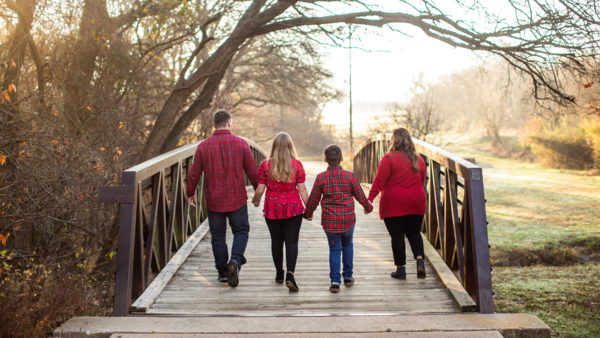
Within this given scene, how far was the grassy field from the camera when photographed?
15.8 feet

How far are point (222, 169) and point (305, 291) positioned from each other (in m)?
1.23

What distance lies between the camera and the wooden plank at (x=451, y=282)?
3.34 m

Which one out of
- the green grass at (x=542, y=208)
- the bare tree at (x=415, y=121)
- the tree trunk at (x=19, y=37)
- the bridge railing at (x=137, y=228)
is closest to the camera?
the bridge railing at (x=137, y=228)

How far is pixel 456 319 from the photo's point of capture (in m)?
3.01

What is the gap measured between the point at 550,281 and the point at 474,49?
4.08 meters

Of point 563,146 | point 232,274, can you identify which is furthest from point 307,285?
point 563,146

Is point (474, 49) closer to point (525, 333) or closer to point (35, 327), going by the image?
point (525, 333)

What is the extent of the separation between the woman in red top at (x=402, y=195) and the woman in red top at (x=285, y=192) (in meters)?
0.67

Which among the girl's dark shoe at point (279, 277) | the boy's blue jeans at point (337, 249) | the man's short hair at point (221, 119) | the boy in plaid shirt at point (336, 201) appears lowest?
the girl's dark shoe at point (279, 277)

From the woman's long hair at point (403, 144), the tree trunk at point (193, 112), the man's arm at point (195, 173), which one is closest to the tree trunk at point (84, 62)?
the tree trunk at point (193, 112)

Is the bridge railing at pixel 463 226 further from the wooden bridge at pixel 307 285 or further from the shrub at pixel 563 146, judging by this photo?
the shrub at pixel 563 146

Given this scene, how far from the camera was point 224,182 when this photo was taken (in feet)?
13.0

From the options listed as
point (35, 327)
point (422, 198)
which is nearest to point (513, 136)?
point (422, 198)

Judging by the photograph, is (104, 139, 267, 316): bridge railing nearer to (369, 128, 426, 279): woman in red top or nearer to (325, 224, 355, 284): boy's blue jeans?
(325, 224, 355, 284): boy's blue jeans
